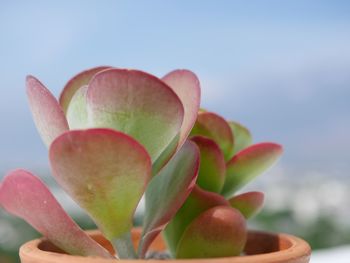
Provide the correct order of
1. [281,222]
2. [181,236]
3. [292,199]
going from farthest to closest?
[292,199] → [281,222] → [181,236]

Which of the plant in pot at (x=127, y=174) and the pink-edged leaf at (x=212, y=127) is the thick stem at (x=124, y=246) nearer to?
the plant in pot at (x=127, y=174)

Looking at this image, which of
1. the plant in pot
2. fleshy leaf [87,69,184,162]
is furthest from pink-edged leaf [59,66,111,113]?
fleshy leaf [87,69,184,162]

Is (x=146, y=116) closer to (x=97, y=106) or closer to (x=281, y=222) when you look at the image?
(x=97, y=106)

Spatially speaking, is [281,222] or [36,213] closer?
[36,213]

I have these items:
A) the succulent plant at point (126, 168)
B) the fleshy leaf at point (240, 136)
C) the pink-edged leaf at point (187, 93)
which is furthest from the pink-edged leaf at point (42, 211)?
the fleshy leaf at point (240, 136)

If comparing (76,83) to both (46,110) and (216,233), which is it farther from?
(216,233)

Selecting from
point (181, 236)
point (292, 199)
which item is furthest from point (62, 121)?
point (292, 199)
